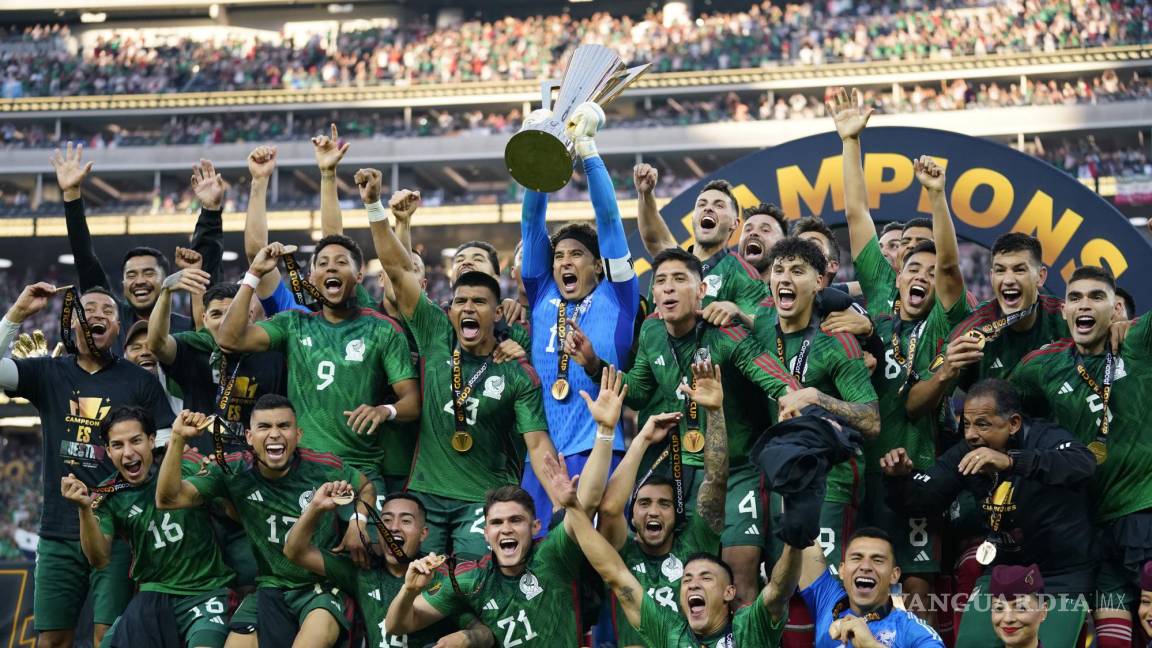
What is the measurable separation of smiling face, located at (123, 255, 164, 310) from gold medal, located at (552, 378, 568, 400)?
257 cm

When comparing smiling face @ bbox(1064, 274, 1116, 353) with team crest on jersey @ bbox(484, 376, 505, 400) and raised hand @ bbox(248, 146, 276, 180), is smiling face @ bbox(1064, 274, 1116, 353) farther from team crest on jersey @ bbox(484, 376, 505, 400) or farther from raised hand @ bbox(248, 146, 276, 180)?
raised hand @ bbox(248, 146, 276, 180)

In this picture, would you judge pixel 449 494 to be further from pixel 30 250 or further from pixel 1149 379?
pixel 30 250

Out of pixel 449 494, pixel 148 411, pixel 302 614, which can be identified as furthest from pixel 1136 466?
pixel 148 411

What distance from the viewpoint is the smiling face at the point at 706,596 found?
6.13 m

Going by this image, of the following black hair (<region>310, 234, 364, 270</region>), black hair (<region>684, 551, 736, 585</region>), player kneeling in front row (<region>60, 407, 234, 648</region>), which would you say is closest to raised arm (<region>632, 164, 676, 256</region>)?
black hair (<region>310, 234, 364, 270</region>)

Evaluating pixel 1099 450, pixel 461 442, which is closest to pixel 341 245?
pixel 461 442

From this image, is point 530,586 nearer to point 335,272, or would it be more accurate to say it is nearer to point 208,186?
point 335,272

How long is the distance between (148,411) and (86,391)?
423 mm

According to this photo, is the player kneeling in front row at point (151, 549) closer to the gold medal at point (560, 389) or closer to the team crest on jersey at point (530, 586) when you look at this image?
the team crest on jersey at point (530, 586)

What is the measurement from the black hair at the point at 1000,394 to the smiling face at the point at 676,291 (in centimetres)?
144

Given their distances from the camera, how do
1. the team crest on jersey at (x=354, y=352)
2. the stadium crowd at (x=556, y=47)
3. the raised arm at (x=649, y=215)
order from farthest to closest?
the stadium crowd at (x=556, y=47)
the raised arm at (x=649, y=215)
the team crest on jersey at (x=354, y=352)

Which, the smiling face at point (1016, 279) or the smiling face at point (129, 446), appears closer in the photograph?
the smiling face at point (1016, 279)

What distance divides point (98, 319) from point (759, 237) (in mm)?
3802

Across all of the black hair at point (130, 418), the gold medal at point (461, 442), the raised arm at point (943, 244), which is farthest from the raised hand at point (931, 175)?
the black hair at point (130, 418)
